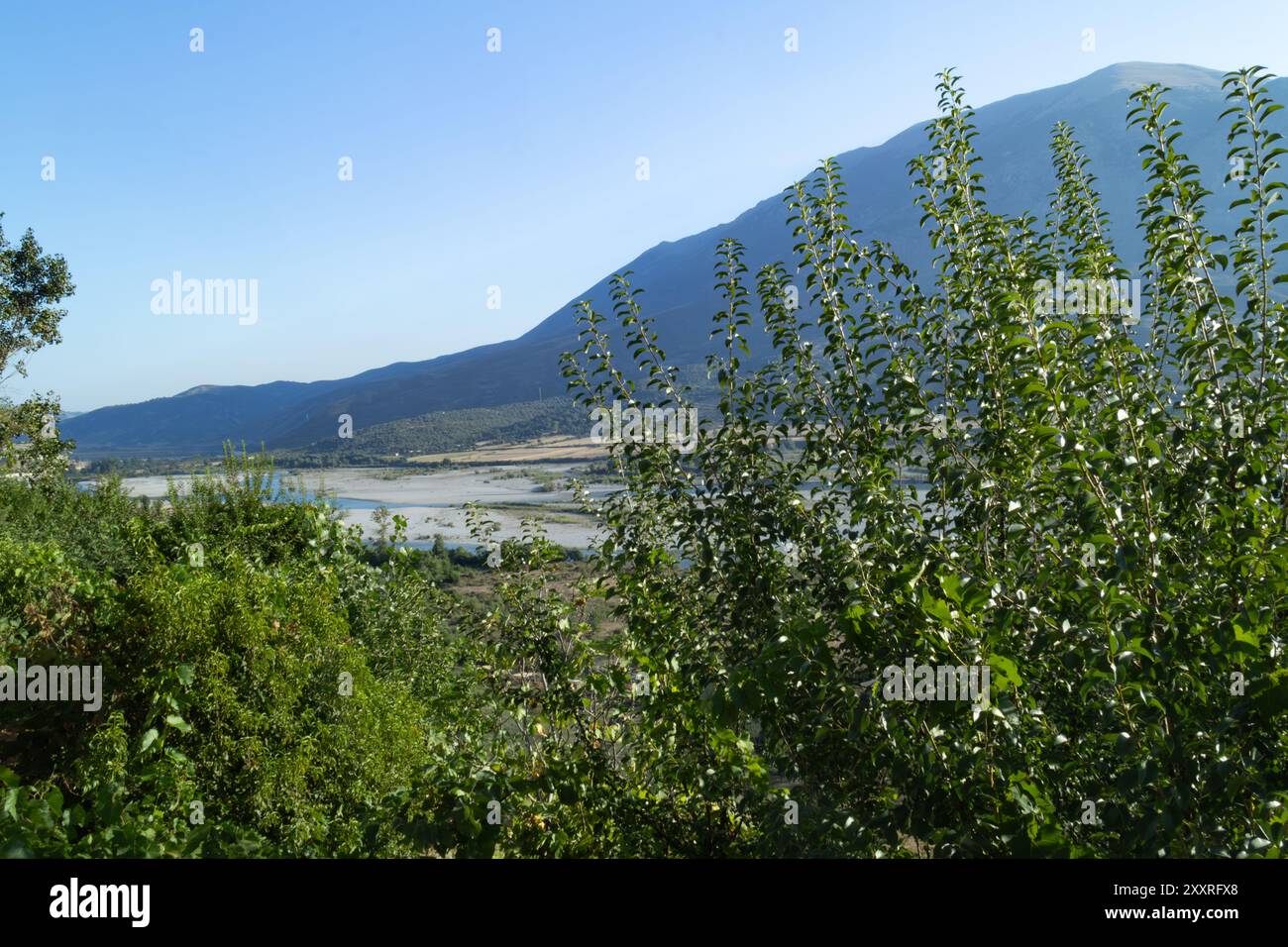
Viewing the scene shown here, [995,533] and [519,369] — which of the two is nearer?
[995,533]

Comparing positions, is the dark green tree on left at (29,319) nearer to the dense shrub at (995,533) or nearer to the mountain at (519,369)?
the dense shrub at (995,533)

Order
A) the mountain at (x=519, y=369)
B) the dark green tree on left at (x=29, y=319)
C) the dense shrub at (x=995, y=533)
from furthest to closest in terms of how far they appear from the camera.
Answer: the mountain at (x=519, y=369) < the dark green tree on left at (x=29, y=319) < the dense shrub at (x=995, y=533)

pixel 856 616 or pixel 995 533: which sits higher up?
pixel 995 533

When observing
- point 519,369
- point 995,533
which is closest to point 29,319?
point 995,533

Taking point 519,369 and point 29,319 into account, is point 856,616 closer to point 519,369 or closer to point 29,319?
point 29,319

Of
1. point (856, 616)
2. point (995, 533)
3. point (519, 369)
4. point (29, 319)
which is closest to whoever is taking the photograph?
point (856, 616)

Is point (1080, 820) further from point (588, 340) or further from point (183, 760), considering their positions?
point (183, 760)

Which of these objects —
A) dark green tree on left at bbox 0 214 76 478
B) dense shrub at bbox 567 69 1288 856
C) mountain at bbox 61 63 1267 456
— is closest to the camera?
dense shrub at bbox 567 69 1288 856

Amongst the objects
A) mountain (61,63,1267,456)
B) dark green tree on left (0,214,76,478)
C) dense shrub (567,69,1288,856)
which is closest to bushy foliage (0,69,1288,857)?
dense shrub (567,69,1288,856)

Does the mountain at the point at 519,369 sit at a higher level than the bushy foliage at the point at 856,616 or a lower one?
higher

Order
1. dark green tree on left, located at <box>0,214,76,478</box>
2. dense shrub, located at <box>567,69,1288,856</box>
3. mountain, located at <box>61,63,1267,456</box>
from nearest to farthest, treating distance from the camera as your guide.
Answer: dense shrub, located at <box>567,69,1288,856</box> < dark green tree on left, located at <box>0,214,76,478</box> < mountain, located at <box>61,63,1267,456</box>

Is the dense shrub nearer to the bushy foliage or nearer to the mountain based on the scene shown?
the bushy foliage

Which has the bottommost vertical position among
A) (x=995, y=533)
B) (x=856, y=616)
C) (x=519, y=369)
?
(x=856, y=616)

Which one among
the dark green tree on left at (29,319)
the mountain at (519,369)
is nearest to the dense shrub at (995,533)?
the dark green tree on left at (29,319)
